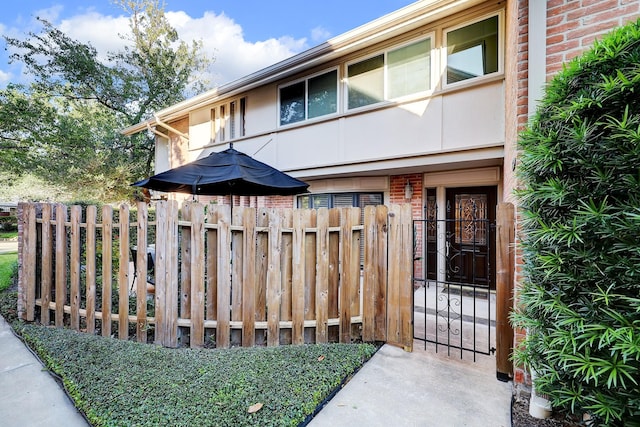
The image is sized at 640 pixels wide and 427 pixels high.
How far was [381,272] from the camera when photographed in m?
3.42

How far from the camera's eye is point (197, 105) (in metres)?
10.3

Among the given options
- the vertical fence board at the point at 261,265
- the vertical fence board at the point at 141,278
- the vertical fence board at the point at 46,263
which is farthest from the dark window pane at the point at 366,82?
the vertical fence board at the point at 46,263

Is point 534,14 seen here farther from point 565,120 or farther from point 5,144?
point 5,144

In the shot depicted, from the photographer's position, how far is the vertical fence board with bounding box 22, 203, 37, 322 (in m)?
3.85

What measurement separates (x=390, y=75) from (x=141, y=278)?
6058mm

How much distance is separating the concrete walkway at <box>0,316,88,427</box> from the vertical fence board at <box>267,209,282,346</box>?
66.6 inches

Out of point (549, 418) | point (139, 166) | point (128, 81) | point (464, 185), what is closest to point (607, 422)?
point (549, 418)

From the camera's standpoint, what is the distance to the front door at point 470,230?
6.22 meters

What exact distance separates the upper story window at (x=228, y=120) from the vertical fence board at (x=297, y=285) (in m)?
7.08

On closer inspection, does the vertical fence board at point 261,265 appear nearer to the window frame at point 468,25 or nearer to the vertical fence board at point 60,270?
the vertical fence board at point 60,270

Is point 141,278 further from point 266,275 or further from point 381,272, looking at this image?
point 381,272

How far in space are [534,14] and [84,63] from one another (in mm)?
20488

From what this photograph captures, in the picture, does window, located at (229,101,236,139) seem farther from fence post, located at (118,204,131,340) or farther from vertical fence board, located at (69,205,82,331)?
fence post, located at (118,204,131,340)

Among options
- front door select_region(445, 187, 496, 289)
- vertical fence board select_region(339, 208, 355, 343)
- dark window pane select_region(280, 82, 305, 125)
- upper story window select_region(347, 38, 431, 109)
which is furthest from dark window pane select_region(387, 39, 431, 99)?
vertical fence board select_region(339, 208, 355, 343)
